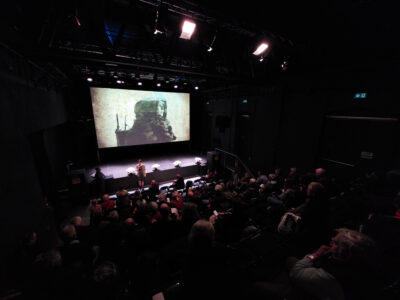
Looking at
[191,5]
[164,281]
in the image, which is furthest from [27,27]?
[164,281]

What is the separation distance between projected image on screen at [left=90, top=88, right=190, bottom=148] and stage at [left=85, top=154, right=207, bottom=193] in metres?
1.17

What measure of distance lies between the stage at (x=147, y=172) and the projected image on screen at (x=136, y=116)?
1.17 metres

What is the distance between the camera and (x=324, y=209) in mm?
2240

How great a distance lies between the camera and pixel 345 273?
1240 millimetres

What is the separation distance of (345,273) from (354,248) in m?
0.21

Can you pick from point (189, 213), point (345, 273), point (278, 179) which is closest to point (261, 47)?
point (278, 179)

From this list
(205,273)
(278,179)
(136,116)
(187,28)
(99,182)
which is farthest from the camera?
(136,116)

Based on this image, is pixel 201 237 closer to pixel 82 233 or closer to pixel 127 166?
pixel 82 233

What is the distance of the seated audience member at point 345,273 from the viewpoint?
118 centimetres

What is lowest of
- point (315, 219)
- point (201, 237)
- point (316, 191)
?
point (315, 219)

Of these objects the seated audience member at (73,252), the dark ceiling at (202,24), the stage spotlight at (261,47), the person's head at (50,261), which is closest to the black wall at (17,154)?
the dark ceiling at (202,24)

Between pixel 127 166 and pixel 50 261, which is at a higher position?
pixel 50 261

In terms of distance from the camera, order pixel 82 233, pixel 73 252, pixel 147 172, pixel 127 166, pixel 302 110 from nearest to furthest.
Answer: pixel 73 252 < pixel 82 233 < pixel 302 110 < pixel 147 172 < pixel 127 166

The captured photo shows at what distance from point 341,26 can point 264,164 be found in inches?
203
